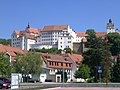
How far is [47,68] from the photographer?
104 metres

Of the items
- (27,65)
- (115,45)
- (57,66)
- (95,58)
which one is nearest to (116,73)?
(95,58)

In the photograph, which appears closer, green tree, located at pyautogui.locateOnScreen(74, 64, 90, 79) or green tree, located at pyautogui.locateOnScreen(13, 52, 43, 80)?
green tree, located at pyautogui.locateOnScreen(13, 52, 43, 80)

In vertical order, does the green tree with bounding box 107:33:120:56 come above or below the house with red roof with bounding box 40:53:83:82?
above

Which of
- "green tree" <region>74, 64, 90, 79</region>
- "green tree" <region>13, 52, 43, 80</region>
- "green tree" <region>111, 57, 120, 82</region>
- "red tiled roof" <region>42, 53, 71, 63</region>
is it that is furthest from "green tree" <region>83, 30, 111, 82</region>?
"red tiled roof" <region>42, 53, 71, 63</region>

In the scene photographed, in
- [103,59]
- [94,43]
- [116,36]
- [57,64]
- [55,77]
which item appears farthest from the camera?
[116,36]

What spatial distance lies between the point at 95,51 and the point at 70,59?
3361 centimetres

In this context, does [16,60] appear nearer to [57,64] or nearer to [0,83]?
[57,64]

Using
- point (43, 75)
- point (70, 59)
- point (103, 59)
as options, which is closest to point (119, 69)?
point (103, 59)

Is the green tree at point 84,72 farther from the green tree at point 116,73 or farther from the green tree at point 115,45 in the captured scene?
the green tree at point 115,45

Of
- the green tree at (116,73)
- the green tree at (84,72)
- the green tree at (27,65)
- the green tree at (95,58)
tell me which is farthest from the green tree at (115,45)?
the green tree at (116,73)

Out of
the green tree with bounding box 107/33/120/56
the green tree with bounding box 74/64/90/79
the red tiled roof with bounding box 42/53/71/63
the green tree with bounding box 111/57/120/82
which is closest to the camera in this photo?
the green tree with bounding box 111/57/120/82

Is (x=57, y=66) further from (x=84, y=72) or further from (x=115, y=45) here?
(x=115, y=45)

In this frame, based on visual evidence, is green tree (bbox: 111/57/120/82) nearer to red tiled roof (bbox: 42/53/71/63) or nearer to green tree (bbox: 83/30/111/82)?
green tree (bbox: 83/30/111/82)

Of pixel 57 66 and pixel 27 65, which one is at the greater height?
pixel 57 66
